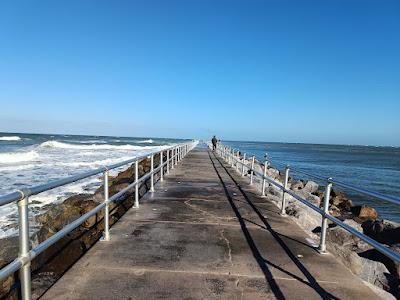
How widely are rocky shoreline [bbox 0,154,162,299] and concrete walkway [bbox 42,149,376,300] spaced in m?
0.50

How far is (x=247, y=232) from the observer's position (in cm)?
632

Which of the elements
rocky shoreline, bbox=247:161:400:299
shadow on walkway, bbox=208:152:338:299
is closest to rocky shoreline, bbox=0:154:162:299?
shadow on walkway, bbox=208:152:338:299

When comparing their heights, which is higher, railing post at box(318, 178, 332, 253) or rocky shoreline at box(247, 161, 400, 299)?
railing post at box(318, 178, 332, 253)

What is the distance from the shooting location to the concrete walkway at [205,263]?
390 cm

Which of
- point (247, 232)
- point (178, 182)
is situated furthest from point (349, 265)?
point (178, 182)

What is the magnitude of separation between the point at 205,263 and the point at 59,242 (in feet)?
8.90

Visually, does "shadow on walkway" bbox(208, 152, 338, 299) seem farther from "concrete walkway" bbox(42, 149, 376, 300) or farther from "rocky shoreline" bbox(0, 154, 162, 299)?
"rocky shoreline" bbox(0, 154, 162, 299)

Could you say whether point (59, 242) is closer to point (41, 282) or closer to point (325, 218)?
point (41, 282)

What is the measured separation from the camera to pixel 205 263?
4.73 meters

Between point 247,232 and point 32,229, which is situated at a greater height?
point 247,232

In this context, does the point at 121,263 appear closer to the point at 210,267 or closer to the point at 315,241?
the point at 210,267

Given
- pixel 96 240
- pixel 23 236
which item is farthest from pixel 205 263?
pixel 96 240

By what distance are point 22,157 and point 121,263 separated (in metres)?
36.5

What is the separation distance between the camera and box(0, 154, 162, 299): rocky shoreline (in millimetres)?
4646
